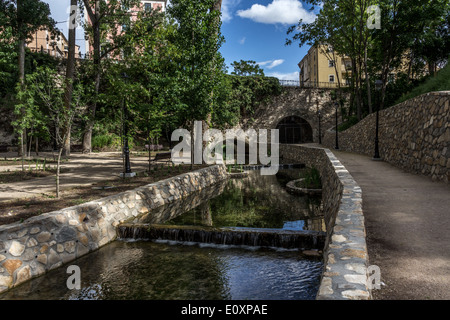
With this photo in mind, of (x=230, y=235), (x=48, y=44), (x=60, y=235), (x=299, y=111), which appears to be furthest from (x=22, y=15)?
(x=299, y=111)

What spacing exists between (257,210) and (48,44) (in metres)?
40.8

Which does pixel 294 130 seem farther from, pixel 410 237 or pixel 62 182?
pixel 410 237

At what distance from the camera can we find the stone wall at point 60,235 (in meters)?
5.25

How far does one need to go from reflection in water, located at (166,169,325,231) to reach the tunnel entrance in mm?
28081

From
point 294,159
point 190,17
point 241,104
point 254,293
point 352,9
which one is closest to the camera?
point 254,293

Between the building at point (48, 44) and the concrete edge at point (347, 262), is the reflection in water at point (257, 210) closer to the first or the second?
the concrete edge at point (347, 262)

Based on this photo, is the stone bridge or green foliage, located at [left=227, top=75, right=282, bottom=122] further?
the stone bridge

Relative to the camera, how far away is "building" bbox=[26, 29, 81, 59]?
2533 centimetres

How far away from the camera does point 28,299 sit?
477 centimetres

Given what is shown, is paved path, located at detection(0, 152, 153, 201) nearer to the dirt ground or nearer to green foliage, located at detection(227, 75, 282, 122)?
the dirt ground

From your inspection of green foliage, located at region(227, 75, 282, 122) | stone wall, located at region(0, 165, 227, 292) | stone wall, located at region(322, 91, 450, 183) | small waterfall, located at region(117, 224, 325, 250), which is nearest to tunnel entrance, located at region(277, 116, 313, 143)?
green foliage, located at region(227, 75, 282, 122)
